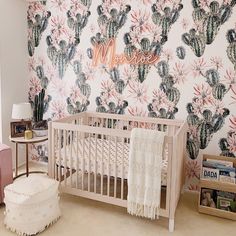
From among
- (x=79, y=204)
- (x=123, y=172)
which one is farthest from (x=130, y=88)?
(x=79, y=204)

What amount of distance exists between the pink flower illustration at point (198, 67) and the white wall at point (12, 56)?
227cm

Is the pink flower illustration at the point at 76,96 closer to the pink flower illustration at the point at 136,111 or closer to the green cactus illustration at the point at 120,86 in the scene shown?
the green cactus illustration at the point at 120,86

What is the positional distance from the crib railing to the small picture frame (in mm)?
628

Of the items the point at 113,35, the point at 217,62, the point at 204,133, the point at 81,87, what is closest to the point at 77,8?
the point at 113,35

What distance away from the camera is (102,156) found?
2.68 metres

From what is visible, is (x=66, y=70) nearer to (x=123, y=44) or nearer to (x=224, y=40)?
(x=123, y=44)

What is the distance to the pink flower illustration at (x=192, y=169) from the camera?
3.14 meters

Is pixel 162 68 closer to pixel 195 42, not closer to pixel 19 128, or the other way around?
pixel 195 42

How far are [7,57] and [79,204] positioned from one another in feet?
6.78

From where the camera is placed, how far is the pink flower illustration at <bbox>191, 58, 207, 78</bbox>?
2.95 metres

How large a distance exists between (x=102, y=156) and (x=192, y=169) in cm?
114

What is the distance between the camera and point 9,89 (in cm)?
361

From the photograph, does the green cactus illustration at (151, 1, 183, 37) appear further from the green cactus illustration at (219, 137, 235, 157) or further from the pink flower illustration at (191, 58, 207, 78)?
the green cactus illustration at (219, 137, 235, 157)

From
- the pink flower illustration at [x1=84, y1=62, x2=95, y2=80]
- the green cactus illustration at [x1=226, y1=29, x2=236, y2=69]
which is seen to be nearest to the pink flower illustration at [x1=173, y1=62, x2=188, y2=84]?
the green cactus illustration at [x1=226, y1=29, x2=236, y2=69]
